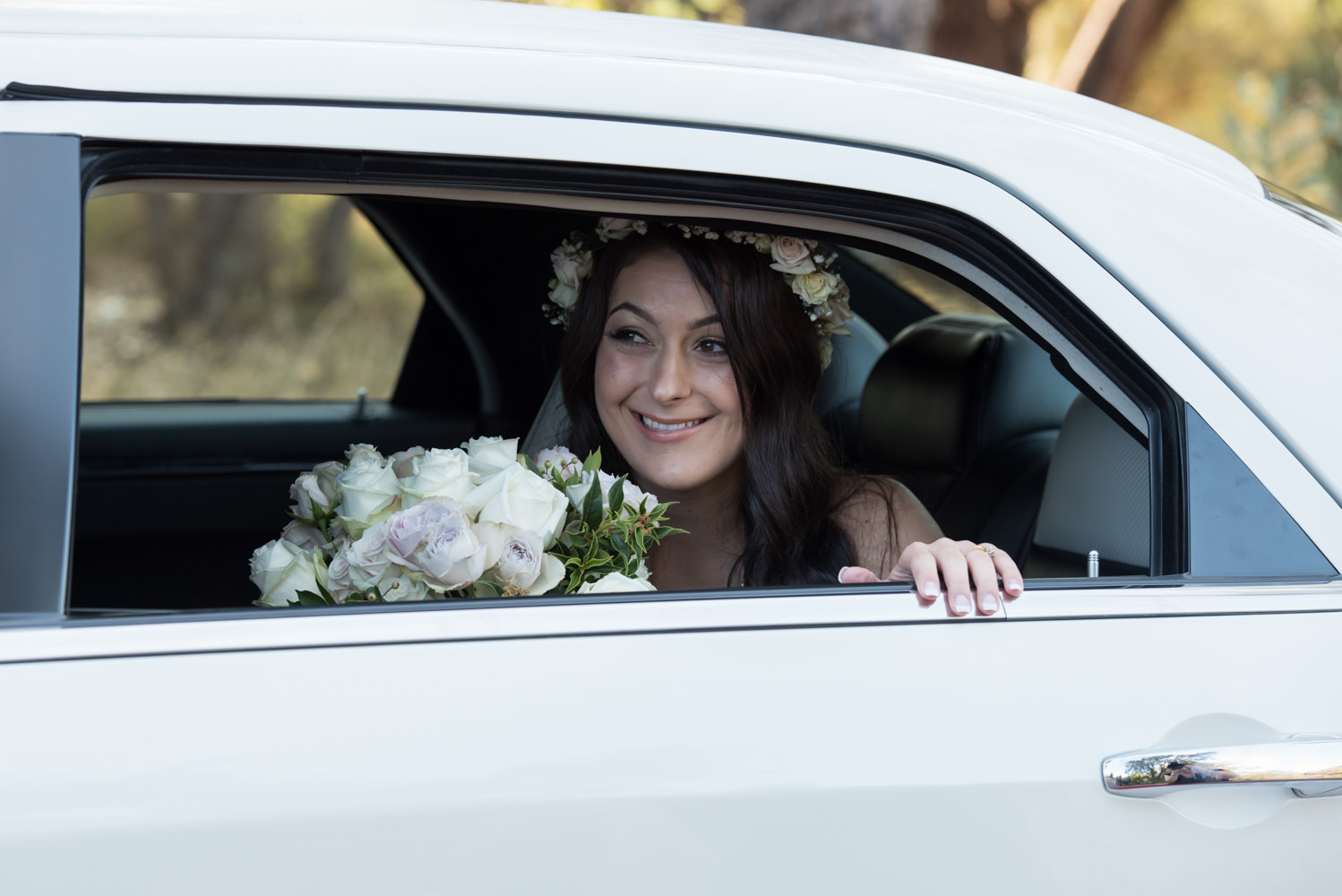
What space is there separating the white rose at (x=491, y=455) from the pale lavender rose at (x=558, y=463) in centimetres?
6

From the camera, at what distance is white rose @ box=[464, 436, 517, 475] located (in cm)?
158

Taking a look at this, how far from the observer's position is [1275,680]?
1.27 meters

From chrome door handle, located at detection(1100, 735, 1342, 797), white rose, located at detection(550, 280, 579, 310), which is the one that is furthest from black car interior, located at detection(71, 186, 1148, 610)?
chrome door handle, located at detection(1100, 735, 1342, 797)

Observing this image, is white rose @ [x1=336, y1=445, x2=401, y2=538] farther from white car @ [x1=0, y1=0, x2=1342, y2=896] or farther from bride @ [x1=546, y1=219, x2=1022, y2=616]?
bride @ [x1=546, y1=219, x2=1022, y2=616]

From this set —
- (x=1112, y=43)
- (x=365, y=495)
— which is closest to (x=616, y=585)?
(x=365, y=495)

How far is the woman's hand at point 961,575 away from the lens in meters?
1.27

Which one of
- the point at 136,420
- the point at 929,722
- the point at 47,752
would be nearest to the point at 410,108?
the point at 47,752

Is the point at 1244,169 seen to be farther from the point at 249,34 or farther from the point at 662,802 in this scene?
the point at 249,34

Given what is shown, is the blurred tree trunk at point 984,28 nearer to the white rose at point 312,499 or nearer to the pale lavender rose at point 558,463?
the pale lavender rose at point 558,463

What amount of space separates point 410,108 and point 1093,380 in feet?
2.78

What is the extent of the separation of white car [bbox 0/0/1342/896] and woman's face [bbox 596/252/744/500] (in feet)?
1.89

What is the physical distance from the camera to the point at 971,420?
8.57ft

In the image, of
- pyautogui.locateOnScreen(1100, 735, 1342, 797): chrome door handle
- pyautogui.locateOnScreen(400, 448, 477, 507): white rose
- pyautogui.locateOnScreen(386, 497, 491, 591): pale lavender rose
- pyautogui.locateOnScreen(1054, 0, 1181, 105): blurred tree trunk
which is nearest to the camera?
pyautogui.locateOnScreen(1100, 735, 1342, 797): chrome door handle

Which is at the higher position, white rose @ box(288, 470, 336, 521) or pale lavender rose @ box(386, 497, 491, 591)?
white rose @ box(288, 470, 336, 521)
